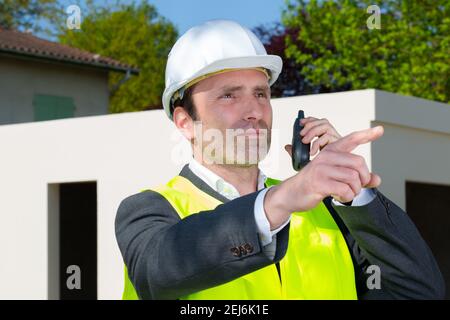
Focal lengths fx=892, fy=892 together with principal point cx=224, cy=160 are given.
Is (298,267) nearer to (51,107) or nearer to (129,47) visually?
(51,107)

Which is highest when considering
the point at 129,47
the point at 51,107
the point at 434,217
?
the point at 129,47

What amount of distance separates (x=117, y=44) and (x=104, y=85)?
1634 cm

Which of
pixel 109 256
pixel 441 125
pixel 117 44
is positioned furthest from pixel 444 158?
pixel 117 44

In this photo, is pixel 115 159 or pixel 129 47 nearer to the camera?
pixel 115 159

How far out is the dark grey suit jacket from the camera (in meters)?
1.95

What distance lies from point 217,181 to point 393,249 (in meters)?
0.53

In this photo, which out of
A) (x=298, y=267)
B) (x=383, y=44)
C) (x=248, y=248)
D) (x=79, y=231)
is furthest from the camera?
(x=383, y=44)

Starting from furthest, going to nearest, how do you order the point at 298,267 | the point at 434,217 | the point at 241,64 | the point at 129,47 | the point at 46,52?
1. the point at 129,47
2. the point at 46,52
3. the point at 434,217
4. the point at 298,267
5. the point at 241,64

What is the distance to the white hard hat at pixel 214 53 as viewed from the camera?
2322mm

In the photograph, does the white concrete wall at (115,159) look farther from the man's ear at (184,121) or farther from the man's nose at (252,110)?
the man's nose at (252,110)

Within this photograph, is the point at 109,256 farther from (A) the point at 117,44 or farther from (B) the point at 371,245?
(A) the point at 117,44

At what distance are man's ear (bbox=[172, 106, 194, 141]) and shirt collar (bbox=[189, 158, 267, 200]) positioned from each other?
3.3 inches

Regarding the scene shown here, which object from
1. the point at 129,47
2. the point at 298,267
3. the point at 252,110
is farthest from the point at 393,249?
the point at 129,47

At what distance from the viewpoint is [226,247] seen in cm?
196
